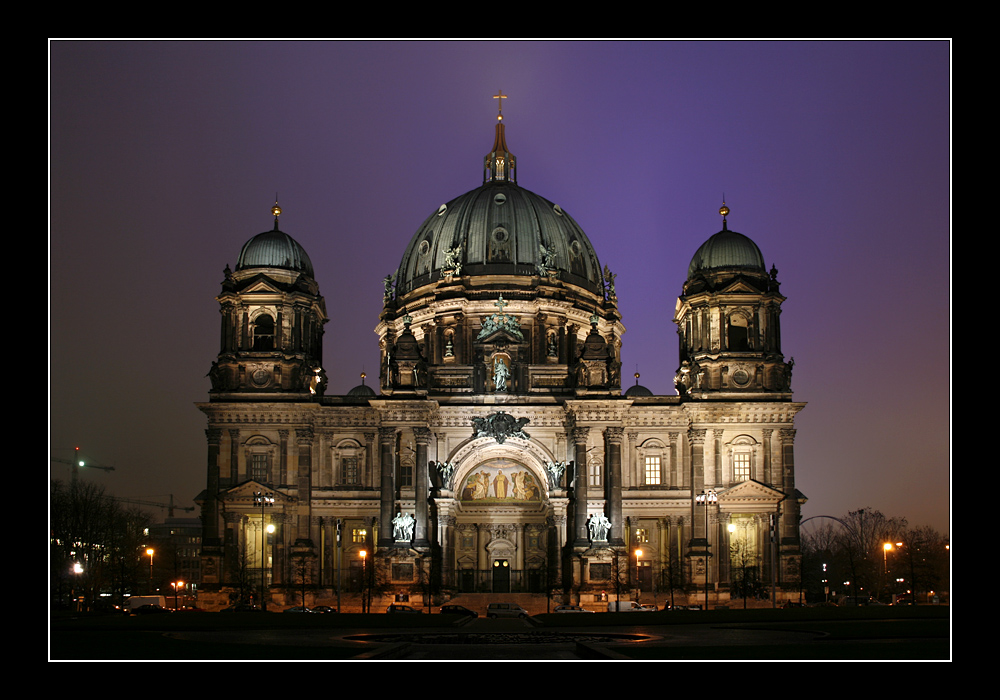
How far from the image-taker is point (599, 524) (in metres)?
79.2

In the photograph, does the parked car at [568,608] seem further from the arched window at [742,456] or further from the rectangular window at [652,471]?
the arched window at [742,456]

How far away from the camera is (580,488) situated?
265ft

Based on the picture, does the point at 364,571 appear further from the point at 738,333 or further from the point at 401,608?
the point at 738,333

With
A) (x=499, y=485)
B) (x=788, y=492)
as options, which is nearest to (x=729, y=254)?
(x=788, y=492)

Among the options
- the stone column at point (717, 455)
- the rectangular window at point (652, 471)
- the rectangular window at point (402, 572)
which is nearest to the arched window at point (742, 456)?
the stone column at point (717, 455)

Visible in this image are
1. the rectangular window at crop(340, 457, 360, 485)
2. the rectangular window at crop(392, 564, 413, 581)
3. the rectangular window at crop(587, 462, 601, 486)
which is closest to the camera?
the rectangular window at crop(392, 564, 413, 581)

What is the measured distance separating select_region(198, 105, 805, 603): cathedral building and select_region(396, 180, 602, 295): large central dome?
8.95 meters

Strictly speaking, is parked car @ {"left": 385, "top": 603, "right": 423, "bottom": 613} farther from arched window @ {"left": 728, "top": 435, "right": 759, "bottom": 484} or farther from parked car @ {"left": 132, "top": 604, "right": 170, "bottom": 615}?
arched window @ {"left": 728, "top": 435, "right": 759, "bottom": 484}

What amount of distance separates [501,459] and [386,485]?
33.6ft

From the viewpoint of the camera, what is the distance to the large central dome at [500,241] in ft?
315

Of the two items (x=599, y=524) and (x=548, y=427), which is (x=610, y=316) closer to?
(x=548, y=427)

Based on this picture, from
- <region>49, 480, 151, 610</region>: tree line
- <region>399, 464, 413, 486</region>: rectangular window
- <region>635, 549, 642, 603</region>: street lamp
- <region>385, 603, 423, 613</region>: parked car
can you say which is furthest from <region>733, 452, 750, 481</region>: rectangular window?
<region>49, 480, 151, 610</region>: tree line

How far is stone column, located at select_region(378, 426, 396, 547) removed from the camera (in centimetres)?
8038
